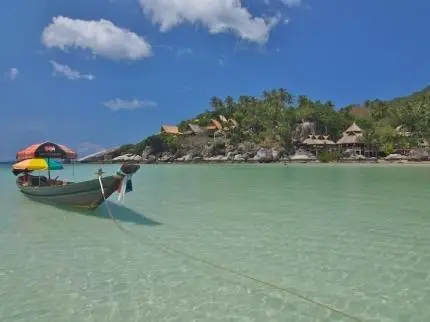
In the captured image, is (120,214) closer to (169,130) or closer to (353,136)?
(353,136)

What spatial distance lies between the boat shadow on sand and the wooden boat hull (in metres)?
0.17

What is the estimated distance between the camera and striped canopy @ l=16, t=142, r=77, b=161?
14.5m

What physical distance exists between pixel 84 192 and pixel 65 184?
2.69 m

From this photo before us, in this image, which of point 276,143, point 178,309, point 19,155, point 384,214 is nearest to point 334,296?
point 178,309

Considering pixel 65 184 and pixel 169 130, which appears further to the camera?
pixel 169 130

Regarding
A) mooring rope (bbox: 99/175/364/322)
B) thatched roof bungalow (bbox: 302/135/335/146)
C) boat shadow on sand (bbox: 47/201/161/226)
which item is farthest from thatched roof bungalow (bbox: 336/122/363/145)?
mooring rope (bbox: 99/175/364/322)

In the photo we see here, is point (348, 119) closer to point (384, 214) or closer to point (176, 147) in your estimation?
point (176, 147)

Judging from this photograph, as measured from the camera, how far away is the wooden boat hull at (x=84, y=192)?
11548 mm

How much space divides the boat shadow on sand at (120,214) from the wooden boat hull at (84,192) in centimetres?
17

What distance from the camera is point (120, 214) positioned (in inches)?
495

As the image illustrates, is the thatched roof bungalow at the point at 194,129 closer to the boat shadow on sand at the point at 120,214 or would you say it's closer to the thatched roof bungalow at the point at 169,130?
the thatched roof bungalow at the point at 169,130

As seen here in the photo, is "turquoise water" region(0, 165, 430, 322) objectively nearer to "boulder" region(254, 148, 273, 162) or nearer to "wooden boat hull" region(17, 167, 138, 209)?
"wooden boat hull" region(17, 167, 138, 209)

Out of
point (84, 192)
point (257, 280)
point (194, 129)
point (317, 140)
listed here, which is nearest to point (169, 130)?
point (194, 129)

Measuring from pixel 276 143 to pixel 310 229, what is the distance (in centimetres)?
6020
